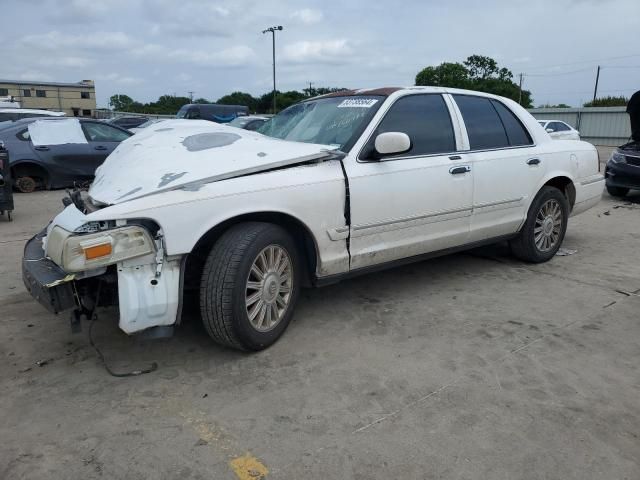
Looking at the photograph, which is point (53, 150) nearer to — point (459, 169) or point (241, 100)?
point (459, 169)

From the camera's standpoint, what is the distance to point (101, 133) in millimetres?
10758

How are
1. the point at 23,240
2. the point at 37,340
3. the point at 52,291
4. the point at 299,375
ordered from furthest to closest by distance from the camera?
the point at 23,240
the point at 37,340
the point at 299,375
the point at 52,291

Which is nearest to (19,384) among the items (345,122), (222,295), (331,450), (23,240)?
(222,295)

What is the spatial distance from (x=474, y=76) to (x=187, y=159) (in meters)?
68.8

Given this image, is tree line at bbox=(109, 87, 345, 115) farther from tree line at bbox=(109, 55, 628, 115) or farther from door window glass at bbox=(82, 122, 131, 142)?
door window glass at bbox=(82, 122, 131, 142)

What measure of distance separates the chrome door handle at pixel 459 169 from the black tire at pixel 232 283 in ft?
5.52

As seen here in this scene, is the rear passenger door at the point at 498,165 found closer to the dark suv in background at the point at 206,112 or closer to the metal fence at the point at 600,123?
the dark suv in background at the point at 206,112

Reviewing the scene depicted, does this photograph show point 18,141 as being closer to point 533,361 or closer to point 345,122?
point 345,122

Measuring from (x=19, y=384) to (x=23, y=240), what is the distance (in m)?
4.03

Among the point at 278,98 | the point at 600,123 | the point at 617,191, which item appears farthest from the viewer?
the point at 278,98

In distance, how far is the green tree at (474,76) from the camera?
203 ft

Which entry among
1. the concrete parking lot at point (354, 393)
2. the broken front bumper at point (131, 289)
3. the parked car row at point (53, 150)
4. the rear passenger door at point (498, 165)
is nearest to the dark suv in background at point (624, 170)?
the rear passenger door at point (498, 165)

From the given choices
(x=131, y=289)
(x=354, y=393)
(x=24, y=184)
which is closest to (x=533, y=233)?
(x=354, y=393)

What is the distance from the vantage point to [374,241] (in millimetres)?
3908
